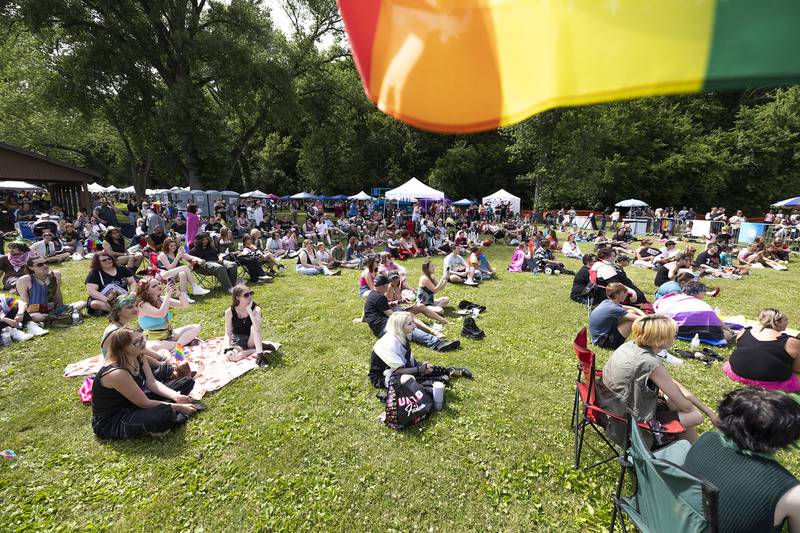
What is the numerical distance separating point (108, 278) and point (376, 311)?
16.8ft

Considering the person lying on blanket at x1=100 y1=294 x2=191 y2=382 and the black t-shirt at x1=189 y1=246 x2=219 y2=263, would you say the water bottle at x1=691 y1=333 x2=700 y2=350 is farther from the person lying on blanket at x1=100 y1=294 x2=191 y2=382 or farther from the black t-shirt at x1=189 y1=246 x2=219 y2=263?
the black t-shirt at x1=189 y1=246 x2=219 y2=263

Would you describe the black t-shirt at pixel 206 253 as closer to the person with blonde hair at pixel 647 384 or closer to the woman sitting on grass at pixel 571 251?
the person with blonde hair at pixel 647 384

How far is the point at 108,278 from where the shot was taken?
700 cm

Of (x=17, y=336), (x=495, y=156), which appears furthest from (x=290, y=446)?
(x=495, y=156)

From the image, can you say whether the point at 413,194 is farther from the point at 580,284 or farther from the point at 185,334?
the point at 185,334

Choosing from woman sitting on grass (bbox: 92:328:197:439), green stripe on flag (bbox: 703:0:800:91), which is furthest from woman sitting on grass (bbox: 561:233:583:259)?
green stripe on flag (bbox: 703:0:800:91)

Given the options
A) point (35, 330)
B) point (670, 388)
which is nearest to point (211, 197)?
point (35, 330)

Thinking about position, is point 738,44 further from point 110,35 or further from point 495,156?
point 495,156

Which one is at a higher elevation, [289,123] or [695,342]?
[289,123]

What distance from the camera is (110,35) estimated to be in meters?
18.4

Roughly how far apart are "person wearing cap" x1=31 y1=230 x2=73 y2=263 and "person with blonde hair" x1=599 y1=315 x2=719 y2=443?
43.0 ft

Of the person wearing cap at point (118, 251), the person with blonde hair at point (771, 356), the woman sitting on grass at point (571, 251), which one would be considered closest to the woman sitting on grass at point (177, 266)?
the person wearing cap at point (118, 251)

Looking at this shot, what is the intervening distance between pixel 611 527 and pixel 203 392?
4199mm

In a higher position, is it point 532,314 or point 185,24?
point 185,24
